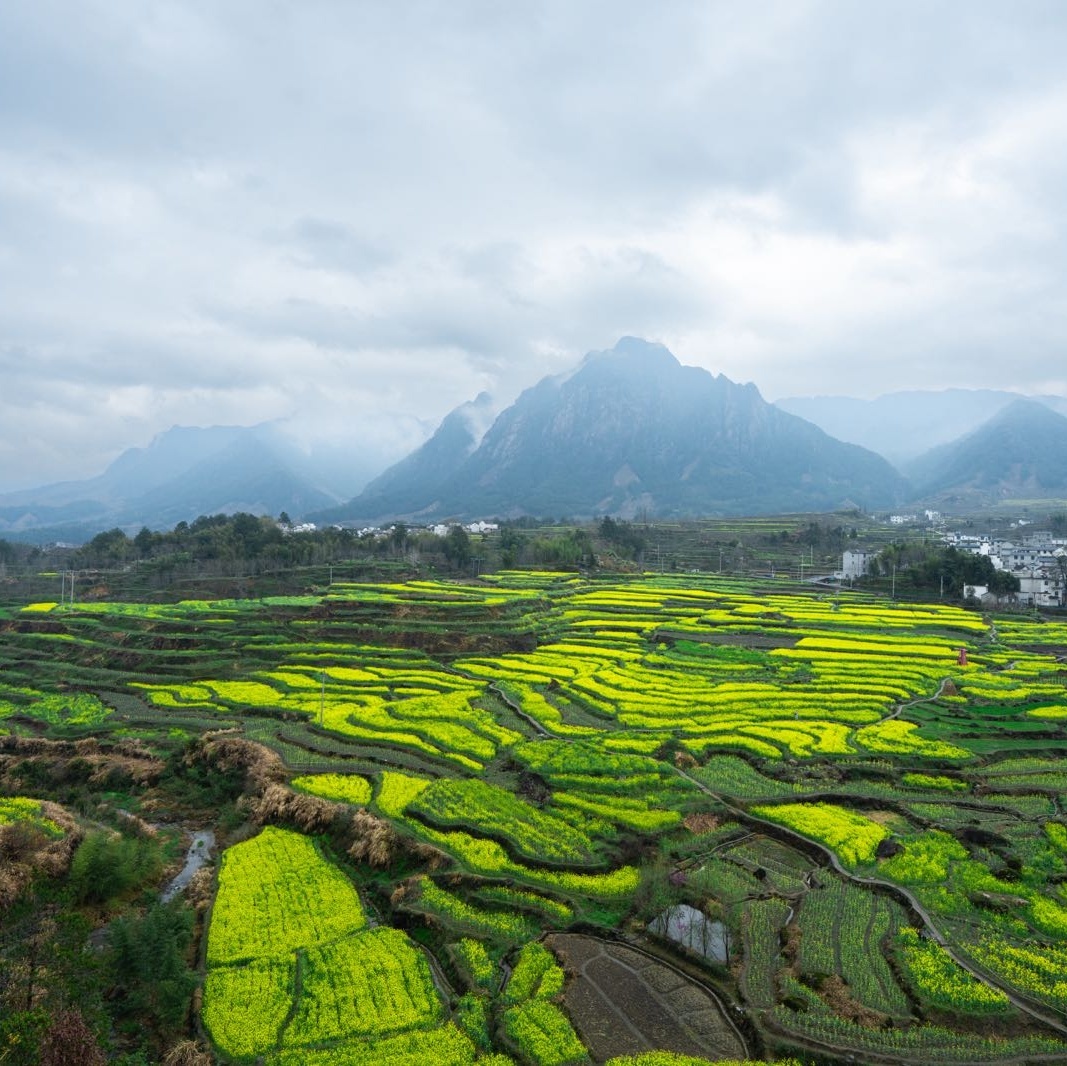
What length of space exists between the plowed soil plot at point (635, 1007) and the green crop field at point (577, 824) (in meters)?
0.13

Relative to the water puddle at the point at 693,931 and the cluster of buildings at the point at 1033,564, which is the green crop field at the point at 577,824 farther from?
the cluster of buildings at the point at 1033,564

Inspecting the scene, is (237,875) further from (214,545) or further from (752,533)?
(752,533)

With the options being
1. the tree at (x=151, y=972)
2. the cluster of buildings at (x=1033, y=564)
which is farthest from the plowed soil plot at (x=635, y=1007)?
the cluster of buildings at (x=1033, y=564)

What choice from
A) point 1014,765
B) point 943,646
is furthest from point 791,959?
point 943,646

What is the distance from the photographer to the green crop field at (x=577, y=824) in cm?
1466

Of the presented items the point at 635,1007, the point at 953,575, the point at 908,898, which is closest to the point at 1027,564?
the point at 953,575

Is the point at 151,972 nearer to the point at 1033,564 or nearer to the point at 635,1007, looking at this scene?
the point at 635,1007

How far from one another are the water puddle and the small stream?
44.4ft

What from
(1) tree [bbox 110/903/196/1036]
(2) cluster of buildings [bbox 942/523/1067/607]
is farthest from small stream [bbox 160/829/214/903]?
(2) cluster of buildings [bbox 942/523/1067/607]

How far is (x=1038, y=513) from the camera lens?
173750mm

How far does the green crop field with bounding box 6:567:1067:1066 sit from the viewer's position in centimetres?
1466

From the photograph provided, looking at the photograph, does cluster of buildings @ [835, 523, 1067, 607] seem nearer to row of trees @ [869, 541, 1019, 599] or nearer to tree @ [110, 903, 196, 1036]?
row of trees @ [869, 541, 1019, 599]

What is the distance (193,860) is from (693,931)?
16.1 metres

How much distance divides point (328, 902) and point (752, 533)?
12176 centimetres
